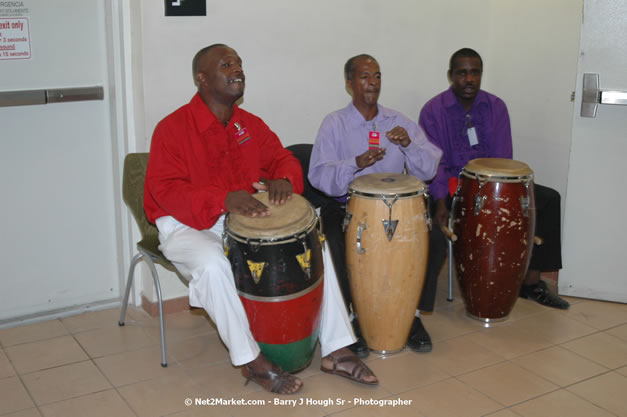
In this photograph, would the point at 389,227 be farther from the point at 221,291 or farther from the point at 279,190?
the point at 221,291

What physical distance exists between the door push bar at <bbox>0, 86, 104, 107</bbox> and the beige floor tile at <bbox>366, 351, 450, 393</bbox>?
191 cm

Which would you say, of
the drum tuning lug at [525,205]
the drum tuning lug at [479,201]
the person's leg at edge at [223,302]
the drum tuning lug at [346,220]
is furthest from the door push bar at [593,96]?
the person's leg at edge at [223,302]

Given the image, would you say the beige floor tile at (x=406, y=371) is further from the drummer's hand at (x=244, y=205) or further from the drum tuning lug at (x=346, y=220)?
the drummer's hand at (x=244, y=205)

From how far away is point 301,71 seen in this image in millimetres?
3891

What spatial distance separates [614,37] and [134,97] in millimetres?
2496

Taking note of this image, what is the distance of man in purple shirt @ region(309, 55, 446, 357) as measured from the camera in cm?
337

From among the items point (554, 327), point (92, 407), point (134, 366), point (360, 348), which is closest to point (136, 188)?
point (134, 366)

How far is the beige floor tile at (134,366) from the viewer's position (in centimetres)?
310

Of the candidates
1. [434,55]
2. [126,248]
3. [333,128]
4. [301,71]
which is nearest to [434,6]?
[434,55]

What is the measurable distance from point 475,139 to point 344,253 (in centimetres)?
113

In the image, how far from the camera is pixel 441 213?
3.80 metres

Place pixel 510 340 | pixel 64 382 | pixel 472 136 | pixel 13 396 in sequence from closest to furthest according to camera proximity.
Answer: pixel 13 396, pixel 64 382, pixel 510 340, pixel 472 136

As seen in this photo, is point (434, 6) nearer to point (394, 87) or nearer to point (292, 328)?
point (394, 87)

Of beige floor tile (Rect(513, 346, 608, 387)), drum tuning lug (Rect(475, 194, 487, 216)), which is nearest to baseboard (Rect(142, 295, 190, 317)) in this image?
drum tuning lug (Rect(475, 194, 487, 216))
